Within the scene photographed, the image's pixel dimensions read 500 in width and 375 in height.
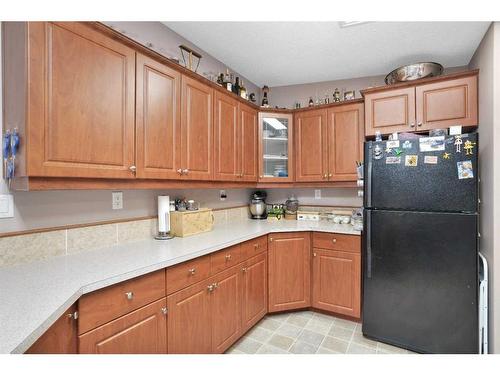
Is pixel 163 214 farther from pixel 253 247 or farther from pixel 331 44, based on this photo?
pixel 331 44

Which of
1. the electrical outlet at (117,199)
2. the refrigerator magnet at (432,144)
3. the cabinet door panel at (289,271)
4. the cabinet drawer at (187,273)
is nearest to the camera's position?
the cabinet drawer at (187,273)

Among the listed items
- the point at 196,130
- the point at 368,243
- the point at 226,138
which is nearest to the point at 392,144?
the point at 368,243

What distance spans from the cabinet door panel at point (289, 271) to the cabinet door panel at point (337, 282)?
89 millimetres

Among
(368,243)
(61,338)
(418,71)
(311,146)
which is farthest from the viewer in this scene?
(311,146)

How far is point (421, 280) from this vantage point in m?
1.87

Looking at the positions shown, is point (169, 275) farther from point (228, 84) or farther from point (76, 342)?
point (228, 84)

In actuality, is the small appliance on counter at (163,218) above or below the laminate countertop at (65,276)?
above

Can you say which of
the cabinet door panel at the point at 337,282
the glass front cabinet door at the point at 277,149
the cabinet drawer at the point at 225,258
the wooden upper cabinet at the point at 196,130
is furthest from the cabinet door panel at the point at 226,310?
the glass front cabinet door at the point at 277,149

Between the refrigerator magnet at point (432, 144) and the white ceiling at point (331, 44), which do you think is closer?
the refrigerator magnet at point (432, 144)

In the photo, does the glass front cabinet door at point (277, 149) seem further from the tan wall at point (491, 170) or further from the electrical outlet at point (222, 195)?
the tan wall at point (491, 170)

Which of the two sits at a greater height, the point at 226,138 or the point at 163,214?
the point at 226,138

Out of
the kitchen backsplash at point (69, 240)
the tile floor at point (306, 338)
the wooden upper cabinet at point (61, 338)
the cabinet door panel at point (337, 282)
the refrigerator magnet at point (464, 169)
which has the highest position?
the refrigerator magnet at point (464, 169)

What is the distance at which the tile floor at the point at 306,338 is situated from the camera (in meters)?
1.92

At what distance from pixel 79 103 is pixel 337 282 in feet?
7.91
